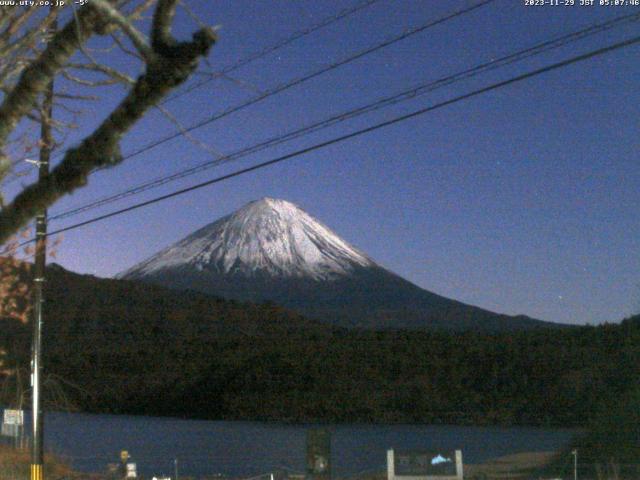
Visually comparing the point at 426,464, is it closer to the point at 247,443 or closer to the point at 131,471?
the point at 131,471

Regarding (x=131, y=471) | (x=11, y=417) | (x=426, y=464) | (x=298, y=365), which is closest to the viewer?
(x=426, y=464)

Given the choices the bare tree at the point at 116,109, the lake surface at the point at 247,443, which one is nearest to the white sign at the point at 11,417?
the lake surface at the point at 247,443

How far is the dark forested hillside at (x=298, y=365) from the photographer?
1185 inches

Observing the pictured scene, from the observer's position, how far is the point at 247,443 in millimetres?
26359

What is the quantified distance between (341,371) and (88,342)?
1129 centimetres

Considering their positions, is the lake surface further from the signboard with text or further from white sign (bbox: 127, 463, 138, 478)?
the signboard with text

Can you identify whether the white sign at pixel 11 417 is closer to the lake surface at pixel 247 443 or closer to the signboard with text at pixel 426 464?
the lake surface at pixel 247 443

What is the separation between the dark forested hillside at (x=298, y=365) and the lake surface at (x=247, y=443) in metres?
1.49

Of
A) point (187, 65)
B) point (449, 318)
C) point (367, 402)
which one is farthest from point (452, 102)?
point (449, 318)

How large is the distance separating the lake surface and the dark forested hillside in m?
1.49

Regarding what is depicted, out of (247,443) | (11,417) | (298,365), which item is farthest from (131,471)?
(298,365)

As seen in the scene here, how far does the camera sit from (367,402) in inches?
1324

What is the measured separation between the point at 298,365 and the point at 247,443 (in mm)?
9578

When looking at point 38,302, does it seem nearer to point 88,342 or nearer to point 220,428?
point 220,428
